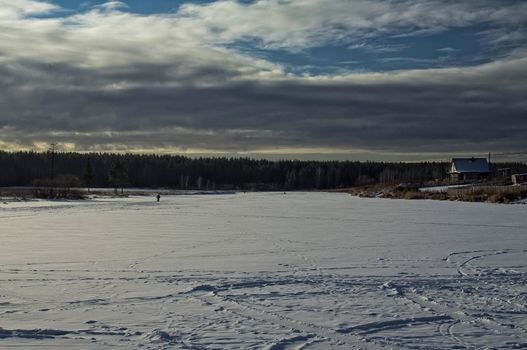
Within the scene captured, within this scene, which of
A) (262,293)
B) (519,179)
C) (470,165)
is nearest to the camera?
(262,293)

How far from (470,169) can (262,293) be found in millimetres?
83063

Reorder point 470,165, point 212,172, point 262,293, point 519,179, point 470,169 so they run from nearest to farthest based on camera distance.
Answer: point 262,293
point 519,179
point 470,169
point 470,165
point 212,172

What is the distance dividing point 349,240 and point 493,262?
18.1 ft

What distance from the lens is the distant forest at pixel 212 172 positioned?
168m

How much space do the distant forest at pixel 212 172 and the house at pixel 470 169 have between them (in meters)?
76.1

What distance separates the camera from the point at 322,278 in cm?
1106

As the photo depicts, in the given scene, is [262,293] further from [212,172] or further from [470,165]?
[212,172]

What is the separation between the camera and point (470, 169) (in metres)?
86.6

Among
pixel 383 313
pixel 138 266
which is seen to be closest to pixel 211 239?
pixel 138 266

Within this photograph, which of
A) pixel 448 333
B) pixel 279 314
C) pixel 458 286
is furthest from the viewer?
pixel 458 286

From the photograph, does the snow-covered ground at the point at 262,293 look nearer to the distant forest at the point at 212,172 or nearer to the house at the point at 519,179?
the house at the point at 519,179

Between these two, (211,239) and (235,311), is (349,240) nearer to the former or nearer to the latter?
(211,239)

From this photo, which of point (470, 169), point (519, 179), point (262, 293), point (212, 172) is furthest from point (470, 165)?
point (212, 172)

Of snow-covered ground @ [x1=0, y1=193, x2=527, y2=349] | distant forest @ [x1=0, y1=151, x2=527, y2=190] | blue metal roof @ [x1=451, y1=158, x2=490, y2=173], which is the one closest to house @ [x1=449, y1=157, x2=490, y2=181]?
blue metal roof @ [x1=451, y1=158, x2=490, y2=173]
